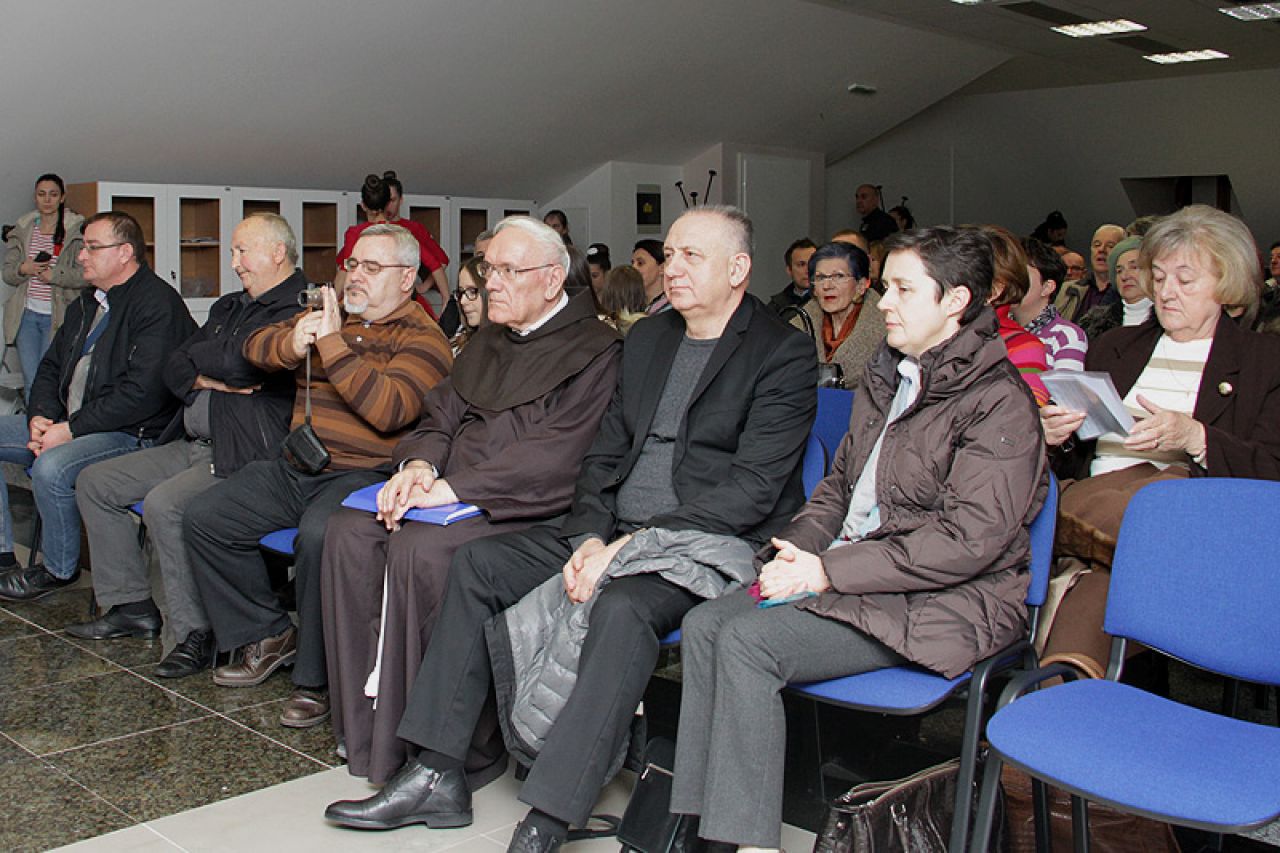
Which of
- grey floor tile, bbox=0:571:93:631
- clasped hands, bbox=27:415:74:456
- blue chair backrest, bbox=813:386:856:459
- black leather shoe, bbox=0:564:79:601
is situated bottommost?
grey floor tile, bbox=0:571:93:631

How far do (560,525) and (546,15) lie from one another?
624 centimetres

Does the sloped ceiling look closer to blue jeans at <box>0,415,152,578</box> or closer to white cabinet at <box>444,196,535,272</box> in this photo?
white cabinet at <box>444,196,535,272</box>

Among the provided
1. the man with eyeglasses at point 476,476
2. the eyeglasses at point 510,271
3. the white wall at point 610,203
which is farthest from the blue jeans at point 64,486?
the white wall at point 610,203

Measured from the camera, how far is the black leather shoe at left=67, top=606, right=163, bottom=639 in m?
4.16

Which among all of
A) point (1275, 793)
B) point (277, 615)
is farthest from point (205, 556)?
point (1275, 793)

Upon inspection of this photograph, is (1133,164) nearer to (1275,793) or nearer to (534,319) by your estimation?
(534,319)

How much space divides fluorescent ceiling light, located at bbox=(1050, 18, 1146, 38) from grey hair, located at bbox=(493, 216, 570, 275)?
8.62 meters

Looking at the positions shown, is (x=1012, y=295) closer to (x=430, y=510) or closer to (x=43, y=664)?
(x=430, y=510)

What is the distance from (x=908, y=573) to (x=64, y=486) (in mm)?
3204

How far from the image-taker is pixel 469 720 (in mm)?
2805

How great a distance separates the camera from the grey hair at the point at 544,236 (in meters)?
3.30

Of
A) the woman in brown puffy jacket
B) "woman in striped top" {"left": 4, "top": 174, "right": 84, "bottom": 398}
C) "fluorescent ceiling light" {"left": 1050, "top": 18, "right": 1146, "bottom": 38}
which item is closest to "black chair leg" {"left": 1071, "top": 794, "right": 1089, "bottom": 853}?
the woman in brown puffy jacket

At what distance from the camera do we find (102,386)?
4547mm

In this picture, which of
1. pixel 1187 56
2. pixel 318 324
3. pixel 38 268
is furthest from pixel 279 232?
pixel 1187 56
